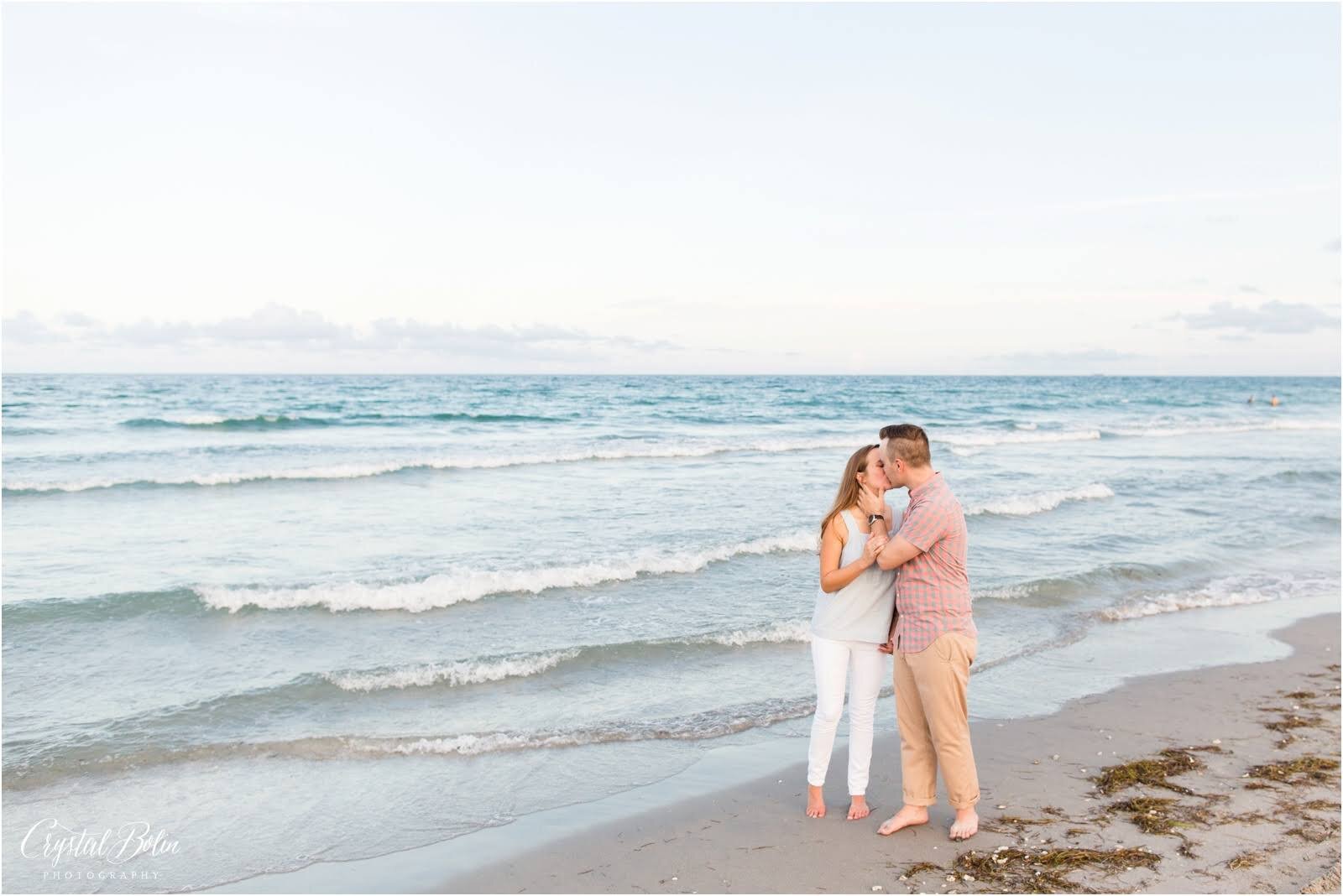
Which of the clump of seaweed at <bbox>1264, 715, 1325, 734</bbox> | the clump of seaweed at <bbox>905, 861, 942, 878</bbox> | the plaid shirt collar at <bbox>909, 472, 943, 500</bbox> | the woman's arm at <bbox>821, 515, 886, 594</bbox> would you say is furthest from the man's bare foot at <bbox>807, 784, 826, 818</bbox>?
the clump of seaweed at <bbox>1264, 715, 1325, 734</bbox>

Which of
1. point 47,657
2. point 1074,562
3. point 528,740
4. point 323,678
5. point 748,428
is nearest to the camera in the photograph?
point 528,740

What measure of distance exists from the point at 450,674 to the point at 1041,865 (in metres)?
5.08

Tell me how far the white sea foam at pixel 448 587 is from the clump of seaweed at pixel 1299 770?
6.72m

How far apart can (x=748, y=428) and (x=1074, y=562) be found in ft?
78.2

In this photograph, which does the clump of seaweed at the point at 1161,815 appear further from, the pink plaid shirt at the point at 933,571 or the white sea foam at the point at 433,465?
the white sea foam at the point at 433,465

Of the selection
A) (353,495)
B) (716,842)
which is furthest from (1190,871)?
(353,495)

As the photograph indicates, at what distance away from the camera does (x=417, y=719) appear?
23.3 ft

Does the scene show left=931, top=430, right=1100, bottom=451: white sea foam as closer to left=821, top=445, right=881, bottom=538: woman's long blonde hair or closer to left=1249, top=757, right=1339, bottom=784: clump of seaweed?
left=1249, top=757, right=1339, bottom=784: clump of seaweed

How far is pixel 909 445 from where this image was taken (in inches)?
184

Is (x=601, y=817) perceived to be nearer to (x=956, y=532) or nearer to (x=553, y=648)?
(x=956, y=532)

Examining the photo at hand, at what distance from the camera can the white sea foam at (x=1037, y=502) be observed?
1595cm

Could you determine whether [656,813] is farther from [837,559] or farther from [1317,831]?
[1317,831]

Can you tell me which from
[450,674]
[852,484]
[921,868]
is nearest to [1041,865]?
[921,868]

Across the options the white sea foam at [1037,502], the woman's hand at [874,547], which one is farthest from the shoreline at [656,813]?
the white sea foam at [1037,502]
